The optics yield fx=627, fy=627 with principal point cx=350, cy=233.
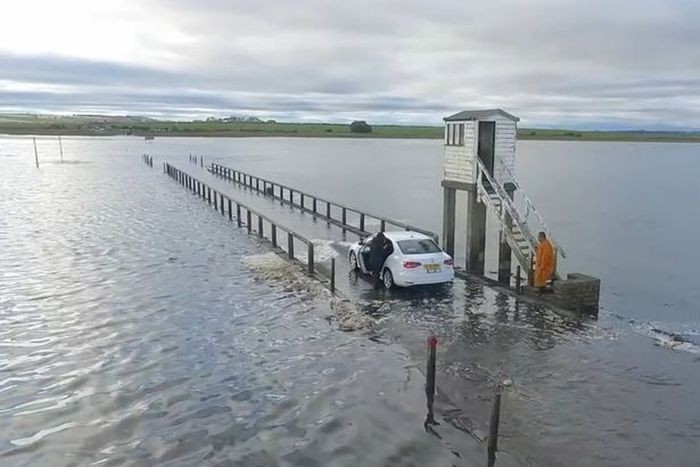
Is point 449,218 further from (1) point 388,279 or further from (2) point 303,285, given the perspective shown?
(2) point 303,285

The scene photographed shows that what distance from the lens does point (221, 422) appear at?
10789mm

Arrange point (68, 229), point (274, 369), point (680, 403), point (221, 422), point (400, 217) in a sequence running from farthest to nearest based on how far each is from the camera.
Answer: point (400, 217) → point (68, 229) → point (274, 369) → point (680, 403) → point (221, 422)

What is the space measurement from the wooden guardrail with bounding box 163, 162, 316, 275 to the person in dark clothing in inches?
109

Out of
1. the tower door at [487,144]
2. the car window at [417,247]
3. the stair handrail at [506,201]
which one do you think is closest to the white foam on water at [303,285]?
the car window at [417,247]

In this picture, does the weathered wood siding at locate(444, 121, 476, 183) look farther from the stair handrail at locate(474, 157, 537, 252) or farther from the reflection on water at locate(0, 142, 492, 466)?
the reflection on water at locate(0, 142, 492, 466)

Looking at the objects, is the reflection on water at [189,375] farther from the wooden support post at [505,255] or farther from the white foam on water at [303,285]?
the wooden support post at [505,255]

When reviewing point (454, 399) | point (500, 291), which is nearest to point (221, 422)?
point (454, 399)

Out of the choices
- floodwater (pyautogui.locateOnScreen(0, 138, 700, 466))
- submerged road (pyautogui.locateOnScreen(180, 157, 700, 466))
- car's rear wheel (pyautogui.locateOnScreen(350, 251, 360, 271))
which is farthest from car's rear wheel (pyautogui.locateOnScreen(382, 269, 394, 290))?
car's rear wheel (pyautogui.locateOnScreen(350, 251, 360, 271))

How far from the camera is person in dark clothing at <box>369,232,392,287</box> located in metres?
19.1

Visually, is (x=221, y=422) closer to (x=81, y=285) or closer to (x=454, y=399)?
(x=454, y=399)

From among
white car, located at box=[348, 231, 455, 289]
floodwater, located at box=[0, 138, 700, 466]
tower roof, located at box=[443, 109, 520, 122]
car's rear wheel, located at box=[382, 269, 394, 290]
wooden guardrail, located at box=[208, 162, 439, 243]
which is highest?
tower roof, located at box=[443, 109, 520, 122]

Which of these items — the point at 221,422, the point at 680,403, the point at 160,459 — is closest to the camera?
the point at 160,459

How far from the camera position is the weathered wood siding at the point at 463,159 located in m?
21.8

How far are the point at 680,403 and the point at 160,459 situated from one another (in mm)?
9402
